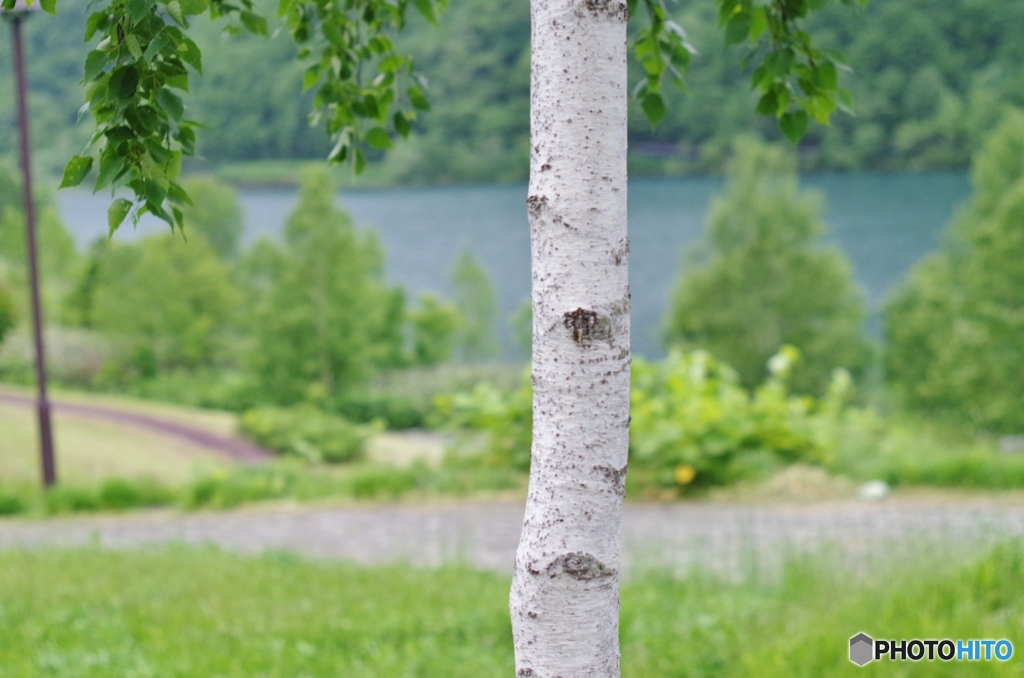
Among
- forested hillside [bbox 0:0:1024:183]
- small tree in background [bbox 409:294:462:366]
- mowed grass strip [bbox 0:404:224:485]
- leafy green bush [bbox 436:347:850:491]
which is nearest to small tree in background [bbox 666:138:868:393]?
small tree in background [bbox 409:294:462:366]

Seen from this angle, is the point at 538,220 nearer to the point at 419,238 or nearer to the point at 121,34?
the point at 121,34

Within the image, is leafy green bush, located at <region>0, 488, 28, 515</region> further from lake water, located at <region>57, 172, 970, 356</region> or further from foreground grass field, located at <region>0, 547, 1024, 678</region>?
lake water, located at <region>57, 172, 970, 356</region>

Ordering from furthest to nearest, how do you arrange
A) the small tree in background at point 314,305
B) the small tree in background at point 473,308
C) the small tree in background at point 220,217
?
1. the small tree in background at point 220,217
2. the small tree in background at point 473,308
3. the small tree in background at point 314,305

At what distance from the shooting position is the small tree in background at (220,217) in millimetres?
42344

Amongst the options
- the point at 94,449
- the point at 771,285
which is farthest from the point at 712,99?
the point at 94,449

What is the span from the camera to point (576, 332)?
61.5 inches

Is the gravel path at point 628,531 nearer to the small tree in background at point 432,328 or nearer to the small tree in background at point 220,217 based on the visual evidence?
the small tree in background at point 432,328

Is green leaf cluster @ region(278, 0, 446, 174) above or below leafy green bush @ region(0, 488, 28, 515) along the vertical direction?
above

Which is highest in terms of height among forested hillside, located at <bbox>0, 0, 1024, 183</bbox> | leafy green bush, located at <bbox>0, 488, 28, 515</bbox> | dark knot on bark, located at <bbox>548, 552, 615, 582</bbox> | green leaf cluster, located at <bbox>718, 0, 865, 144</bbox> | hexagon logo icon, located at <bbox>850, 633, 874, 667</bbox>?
forested hillside, located at <bbox>0, 0, 1024, 183</bbox>

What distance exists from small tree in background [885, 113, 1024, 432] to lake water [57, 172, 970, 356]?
10.6m

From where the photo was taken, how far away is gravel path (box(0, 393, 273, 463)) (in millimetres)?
20594

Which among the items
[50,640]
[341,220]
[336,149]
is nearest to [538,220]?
[336,149]

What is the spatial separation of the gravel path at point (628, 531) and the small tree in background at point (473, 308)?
31.5m

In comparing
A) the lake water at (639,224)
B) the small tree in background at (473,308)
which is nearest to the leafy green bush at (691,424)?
the lake water at (639,224)
